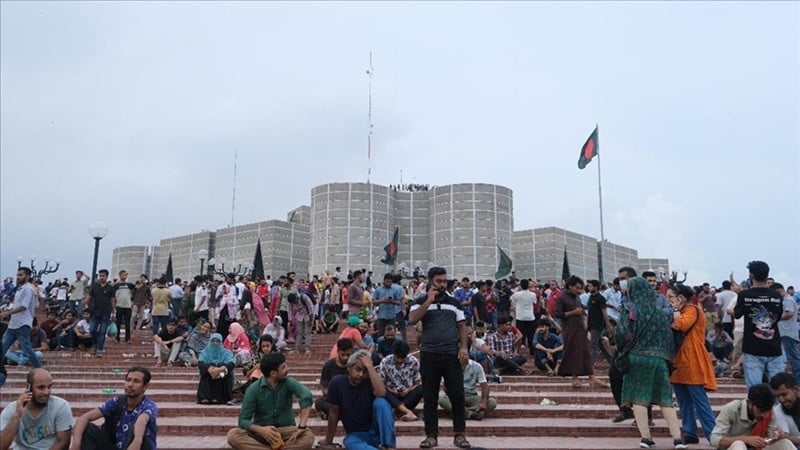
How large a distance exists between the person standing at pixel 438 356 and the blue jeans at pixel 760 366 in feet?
8.54

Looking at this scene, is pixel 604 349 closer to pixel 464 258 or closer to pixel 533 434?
pixel 533 434

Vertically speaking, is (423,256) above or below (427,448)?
above

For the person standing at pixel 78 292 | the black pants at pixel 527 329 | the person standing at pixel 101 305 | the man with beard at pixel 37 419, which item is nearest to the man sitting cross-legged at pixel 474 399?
the man with beard at pixel 37 419

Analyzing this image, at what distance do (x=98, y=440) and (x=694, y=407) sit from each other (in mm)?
4818

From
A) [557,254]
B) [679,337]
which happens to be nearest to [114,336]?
[679,337]

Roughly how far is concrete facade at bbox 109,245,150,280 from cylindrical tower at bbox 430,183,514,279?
2869cm

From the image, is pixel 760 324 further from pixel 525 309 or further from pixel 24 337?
pixel 24 337

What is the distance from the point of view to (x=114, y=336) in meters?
13.7

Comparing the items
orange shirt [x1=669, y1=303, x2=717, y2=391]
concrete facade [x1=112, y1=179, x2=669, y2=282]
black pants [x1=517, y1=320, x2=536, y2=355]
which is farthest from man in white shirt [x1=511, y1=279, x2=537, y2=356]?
concrete facade [x1=112, y1=179, x2=669, y2=282]

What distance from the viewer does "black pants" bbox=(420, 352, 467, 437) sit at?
18.0 ft

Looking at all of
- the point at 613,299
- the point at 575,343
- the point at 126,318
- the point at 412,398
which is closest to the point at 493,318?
the point at 613,299

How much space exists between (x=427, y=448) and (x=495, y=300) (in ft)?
29.5

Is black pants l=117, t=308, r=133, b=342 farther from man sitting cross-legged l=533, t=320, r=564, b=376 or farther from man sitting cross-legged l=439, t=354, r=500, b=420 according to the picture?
man sitting cross-legged l=439, t=354, r=500, b=420

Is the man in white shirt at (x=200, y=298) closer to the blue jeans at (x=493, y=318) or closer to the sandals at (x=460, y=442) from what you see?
the blue jeans at (x=493, y=318)
